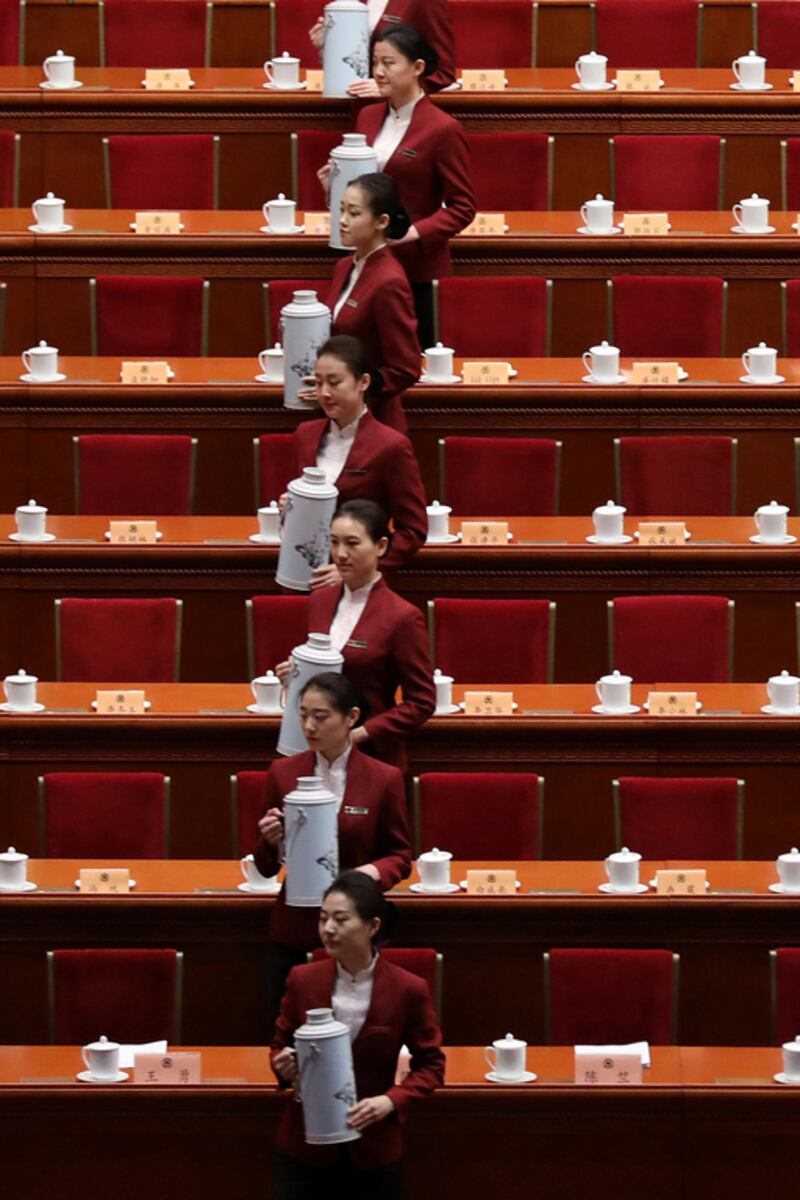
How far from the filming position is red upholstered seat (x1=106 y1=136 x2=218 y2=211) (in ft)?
15.0

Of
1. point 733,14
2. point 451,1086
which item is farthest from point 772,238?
point 451,1086

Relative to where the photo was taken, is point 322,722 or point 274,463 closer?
point 322,722

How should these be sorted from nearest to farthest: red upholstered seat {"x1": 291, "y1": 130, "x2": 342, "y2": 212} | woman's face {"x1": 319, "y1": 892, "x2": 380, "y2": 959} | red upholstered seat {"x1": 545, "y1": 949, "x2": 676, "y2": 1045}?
woman's face {"x1": 319, "y1": 892, "x2": 380, "y2": 959} < red upholstered seat {"x1": 545, "y1": 949, "x2": 676, "y2": 1045} < red upholstered seat {"x1": 291, "y1": 130, "x2": 342, "y2": 212}

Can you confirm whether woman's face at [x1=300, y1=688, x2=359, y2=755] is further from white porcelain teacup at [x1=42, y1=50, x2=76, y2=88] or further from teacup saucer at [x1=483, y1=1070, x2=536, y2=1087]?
white porcelain teacup at [x1=42, y1=50, x2=76, y2=88]

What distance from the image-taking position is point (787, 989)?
10.8 ft

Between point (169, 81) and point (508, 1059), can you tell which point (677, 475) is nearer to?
point (169, 81)

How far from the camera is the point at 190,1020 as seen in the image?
3.41 metres

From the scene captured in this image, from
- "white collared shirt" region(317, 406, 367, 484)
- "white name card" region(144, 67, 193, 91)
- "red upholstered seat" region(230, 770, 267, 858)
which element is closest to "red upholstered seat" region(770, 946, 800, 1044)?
"red upholstered seat" region(230, 770, 267, 858)

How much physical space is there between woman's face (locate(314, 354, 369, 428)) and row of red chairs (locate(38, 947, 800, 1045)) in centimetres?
63

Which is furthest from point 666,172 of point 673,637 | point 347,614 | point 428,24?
point 347,614

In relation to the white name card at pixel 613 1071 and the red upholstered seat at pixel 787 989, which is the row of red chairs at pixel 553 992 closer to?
the red upholstered seat at pixel 787 989

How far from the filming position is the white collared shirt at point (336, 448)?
3570 millimetres

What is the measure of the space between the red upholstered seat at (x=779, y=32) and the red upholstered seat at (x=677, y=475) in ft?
3.11

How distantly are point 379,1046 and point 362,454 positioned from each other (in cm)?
87
